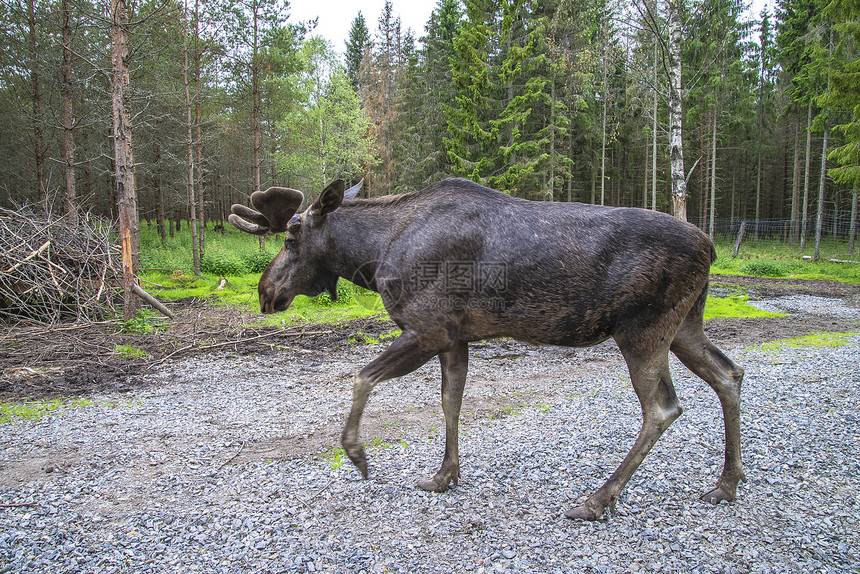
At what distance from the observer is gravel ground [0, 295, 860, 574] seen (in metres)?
3.08

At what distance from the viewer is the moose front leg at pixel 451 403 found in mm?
3994

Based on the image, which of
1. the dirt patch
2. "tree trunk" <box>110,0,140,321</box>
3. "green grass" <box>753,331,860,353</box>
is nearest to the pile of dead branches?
the dirt patch

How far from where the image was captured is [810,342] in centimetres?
898

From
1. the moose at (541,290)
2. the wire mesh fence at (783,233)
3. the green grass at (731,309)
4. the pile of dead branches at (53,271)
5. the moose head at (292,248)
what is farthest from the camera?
the wire mesh fence at (783,233)

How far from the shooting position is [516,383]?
7.00m

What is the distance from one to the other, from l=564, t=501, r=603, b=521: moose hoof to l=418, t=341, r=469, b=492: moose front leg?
99 cm

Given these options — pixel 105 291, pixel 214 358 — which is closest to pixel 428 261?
Answer: pixel 214 358

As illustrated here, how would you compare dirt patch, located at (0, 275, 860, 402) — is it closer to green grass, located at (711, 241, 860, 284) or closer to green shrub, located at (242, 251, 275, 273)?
green shrub, located at (242, 251, 275, 273)

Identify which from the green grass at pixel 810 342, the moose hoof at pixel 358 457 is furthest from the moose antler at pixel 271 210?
the green grass at pixel 810 342

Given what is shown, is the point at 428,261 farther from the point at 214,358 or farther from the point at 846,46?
the point at 846,46

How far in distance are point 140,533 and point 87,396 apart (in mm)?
4124

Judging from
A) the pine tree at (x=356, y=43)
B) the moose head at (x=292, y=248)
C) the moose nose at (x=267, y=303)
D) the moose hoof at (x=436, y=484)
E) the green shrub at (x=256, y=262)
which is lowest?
the moose hoof at (x=436, y=484)

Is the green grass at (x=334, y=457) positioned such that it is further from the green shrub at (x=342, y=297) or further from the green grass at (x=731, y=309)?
the green grass at (x=731, y=309)

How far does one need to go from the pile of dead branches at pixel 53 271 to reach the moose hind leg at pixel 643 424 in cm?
1029
